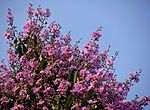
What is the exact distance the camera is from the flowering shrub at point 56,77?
676 centimetres

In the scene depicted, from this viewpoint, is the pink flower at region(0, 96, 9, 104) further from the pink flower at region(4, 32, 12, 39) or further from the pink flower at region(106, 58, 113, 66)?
the pink flower at region(106, 58, 113, 66)

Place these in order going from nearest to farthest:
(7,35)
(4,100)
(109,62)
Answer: (4,100) < (109,62) < (7,35)

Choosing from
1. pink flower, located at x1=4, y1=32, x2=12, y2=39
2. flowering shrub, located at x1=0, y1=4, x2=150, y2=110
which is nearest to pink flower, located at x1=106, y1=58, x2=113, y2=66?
flowering shrub, located at x1=0, y1=4, x2=150, y2=110

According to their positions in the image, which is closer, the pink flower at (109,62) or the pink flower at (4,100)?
the pink flower at (4,100)

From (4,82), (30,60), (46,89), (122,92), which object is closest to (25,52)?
A: (30,60)

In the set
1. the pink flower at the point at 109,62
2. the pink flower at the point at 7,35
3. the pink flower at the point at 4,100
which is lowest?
the pink flower at the point at 4,100

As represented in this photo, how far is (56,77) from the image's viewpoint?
24.1 ft

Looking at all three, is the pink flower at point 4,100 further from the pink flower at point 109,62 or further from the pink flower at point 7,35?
the pink flower at point 109,62

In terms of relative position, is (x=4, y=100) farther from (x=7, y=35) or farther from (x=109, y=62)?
(x=109, y=62)

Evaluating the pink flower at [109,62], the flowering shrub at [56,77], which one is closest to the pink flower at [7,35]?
the flowering shrub at [56,77]

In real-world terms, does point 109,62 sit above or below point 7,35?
below

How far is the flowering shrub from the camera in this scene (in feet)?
22.2

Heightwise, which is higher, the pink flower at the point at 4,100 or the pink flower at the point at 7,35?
the pink flower at the point at 7,35

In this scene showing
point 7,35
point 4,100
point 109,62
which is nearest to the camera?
point 4,100
